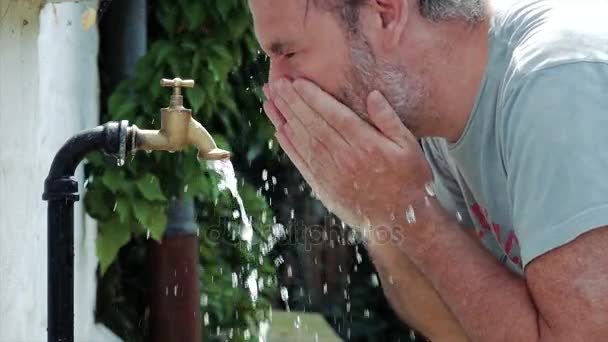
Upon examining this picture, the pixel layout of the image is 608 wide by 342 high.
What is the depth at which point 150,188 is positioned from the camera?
3203 mm

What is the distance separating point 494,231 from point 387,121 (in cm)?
32

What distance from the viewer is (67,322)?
5.76 feet

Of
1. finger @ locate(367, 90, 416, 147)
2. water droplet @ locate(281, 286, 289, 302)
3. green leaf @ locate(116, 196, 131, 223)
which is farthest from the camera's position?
water droplet @ locate(281, 286, 289, 302)

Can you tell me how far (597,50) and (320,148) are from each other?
46 cm

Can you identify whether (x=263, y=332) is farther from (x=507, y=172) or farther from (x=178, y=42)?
(x=507, y=172)

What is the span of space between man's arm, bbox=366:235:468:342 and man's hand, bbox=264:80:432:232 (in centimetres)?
34

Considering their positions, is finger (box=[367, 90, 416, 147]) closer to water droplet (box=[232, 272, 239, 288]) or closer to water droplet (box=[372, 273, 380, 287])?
water droplet (box=[232, 272, 239, 288])

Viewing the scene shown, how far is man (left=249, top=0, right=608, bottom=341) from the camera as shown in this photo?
4.74 ft

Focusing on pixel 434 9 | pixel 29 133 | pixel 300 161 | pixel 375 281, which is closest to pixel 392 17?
pixel 434 9

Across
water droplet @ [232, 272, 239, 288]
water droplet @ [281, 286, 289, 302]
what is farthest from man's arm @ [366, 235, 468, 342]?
water droplet @ [281, 286, 289, 302]

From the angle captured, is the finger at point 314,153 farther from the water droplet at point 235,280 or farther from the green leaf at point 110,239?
the water droplet at point 235,280

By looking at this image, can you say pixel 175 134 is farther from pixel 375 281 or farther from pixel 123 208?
pixel 375 281

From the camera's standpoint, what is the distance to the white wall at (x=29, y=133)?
232 cm

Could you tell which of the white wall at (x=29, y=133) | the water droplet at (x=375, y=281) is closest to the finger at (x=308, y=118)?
the white wall at (x=29, y=133)
